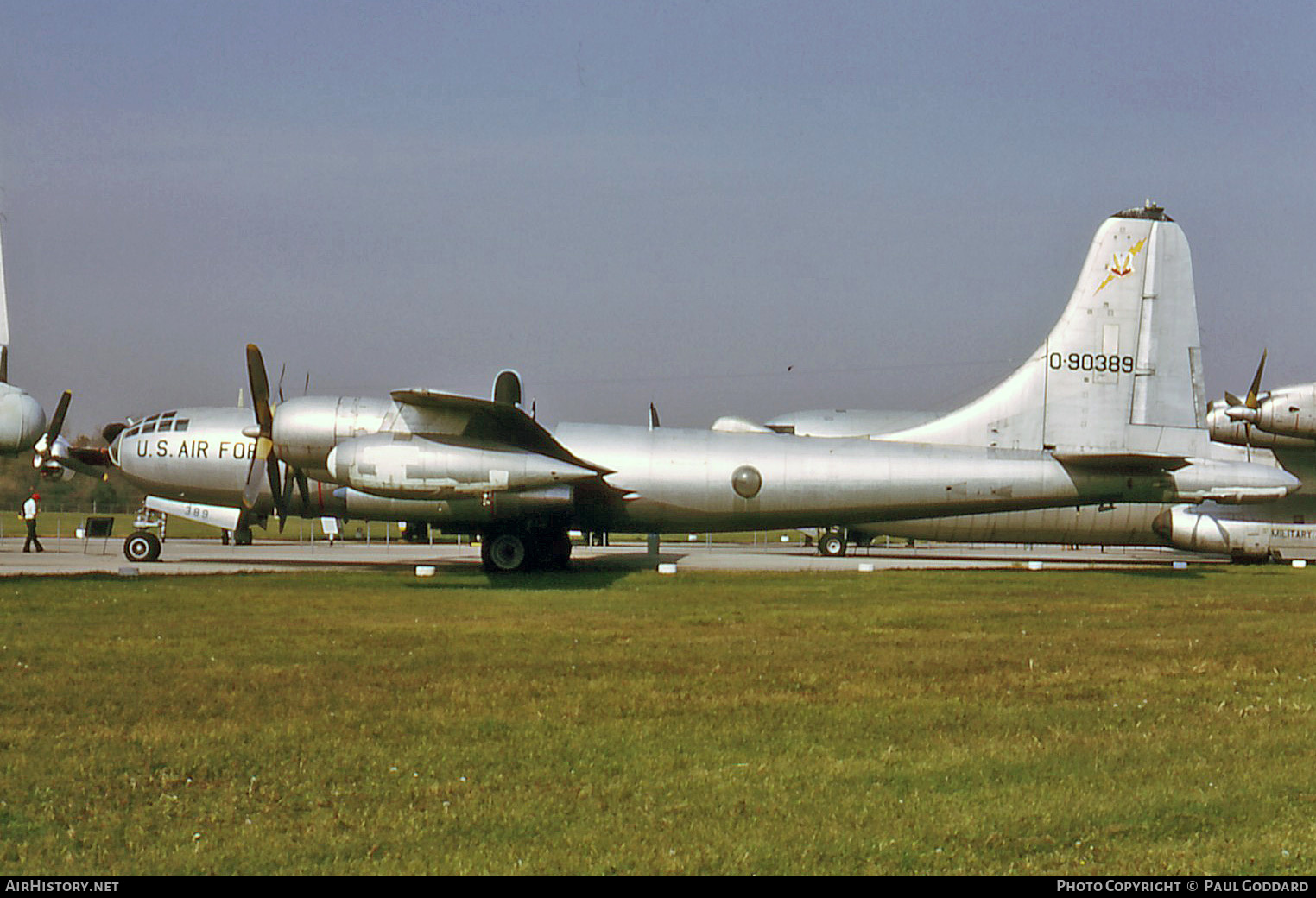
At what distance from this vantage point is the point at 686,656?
1266cm

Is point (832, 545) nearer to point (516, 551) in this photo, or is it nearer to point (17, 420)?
point (516, 551)

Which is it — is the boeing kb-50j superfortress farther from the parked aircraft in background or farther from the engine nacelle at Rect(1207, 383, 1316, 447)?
the parked aircraft in background

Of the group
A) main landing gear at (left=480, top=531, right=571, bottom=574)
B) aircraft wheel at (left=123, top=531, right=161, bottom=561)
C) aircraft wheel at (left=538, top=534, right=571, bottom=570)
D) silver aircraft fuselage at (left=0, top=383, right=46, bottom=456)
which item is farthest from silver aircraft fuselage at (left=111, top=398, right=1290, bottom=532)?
silver aircraft fuselage at (left=0, top=383, right=46, bottom=456)

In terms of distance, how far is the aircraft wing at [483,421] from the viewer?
2180 centimetres

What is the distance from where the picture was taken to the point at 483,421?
75.3 ft

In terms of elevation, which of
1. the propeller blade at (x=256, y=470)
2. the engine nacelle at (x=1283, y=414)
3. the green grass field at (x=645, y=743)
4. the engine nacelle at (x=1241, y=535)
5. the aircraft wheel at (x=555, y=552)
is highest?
the engine nacelle at (x=1283, y=414)

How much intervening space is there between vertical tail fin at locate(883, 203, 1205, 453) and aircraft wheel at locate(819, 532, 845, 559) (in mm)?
15889

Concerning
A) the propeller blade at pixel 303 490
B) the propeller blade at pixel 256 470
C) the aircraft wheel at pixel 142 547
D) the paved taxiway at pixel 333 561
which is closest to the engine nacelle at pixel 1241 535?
the paved taxiway at pixel 333 561

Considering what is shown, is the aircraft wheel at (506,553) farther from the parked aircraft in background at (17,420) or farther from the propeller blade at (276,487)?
the parked aircraft in background at (17,420)

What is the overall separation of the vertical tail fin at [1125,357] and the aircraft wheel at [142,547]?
71.6 ft

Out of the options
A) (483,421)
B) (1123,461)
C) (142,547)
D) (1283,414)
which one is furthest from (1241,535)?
(142,547)

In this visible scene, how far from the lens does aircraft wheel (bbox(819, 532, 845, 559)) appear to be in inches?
1610

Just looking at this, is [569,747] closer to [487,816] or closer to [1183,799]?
[487,816]

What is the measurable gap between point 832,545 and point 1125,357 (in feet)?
57.2
